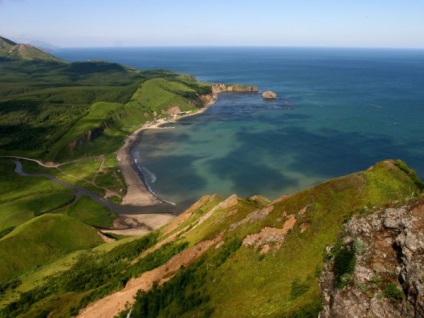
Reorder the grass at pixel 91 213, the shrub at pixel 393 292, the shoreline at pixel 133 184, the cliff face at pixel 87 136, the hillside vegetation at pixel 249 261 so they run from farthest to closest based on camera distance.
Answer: the cliff face at pixel 87 136 < the shoreline at pixel 133 184 < the grass at pixel 91 213 < the hillside vegetation at pixel 249 261 < the shrub at pixel 393 292

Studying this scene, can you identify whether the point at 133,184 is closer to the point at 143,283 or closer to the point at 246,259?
the point at 143,283

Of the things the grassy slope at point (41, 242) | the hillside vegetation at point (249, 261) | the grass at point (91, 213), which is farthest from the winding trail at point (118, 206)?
the hillside vegetation at point (249, 261)

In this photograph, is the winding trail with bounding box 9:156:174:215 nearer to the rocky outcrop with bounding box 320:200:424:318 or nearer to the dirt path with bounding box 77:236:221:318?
the dirt path with bounding box 77:236:221:318

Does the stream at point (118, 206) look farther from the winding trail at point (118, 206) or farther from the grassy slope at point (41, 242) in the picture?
the grassy slope at point (41, 242)

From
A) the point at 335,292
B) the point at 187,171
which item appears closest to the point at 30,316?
the point at 335,292

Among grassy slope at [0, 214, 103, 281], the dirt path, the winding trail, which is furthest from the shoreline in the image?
the dirt path

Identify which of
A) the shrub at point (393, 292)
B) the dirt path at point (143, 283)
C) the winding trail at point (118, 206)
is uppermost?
the shrub at point (393, 292)
